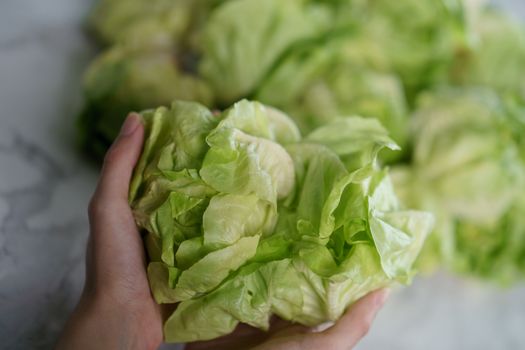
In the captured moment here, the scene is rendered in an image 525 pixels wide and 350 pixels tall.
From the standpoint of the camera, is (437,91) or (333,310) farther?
(437,91)

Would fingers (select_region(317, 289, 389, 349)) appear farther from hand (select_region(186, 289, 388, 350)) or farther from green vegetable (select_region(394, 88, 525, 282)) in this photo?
green vegetable (select_region(394, 88, 525, 282))

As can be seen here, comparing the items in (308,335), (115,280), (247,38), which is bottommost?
(308,335)

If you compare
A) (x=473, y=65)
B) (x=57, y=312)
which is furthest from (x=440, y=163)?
(x=57, y=312)

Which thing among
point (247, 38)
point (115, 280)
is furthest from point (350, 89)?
point (115, 280)

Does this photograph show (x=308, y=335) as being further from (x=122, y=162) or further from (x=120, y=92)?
(x=120, y=92)

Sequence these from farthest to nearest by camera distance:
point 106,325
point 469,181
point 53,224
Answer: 1. point 469,181
2. point 53,224
3. point 106,325

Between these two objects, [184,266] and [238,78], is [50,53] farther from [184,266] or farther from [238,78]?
[184,266]

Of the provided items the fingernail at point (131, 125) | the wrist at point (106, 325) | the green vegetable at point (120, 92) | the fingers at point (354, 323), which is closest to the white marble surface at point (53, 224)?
the green vegetable at point (120, 92)

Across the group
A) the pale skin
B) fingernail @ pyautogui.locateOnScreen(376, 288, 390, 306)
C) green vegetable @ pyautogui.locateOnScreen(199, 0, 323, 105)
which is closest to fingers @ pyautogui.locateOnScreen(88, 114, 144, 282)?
the pale skin
